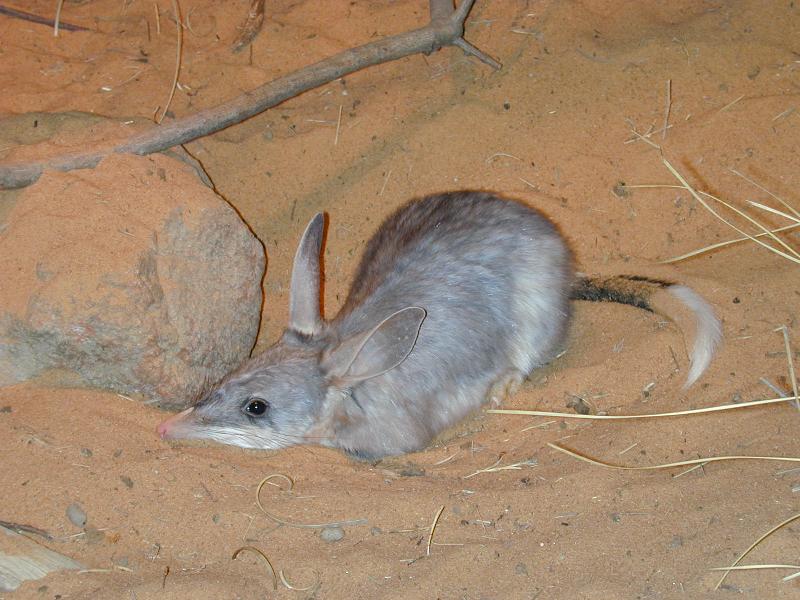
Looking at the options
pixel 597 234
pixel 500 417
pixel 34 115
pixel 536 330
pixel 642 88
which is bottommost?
pixel 500 417

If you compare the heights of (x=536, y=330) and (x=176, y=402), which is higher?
(x=536, y=330)

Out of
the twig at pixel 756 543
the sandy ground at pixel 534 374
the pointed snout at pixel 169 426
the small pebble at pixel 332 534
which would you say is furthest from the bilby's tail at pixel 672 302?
the pointed snout at pixel 169 426

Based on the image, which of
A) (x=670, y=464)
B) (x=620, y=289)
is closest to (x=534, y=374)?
(x=620, y=289)

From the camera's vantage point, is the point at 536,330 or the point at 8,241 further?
the point at 536,330

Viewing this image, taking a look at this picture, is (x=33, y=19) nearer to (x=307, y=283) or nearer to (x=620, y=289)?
(x=307, y=283)

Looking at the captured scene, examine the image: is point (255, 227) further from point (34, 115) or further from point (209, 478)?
point (209, 478)

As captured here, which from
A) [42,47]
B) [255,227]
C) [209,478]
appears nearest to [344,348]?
[209,478]

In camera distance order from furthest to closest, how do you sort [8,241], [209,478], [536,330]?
1. [536,330]
2. [8,241]
3. [209,478]

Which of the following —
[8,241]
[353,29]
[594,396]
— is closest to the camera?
Result: [8,241]

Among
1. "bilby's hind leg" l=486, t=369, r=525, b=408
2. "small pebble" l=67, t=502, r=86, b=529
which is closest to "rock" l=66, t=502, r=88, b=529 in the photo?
"small pebble" l=67, t=502, r=86, b=529
